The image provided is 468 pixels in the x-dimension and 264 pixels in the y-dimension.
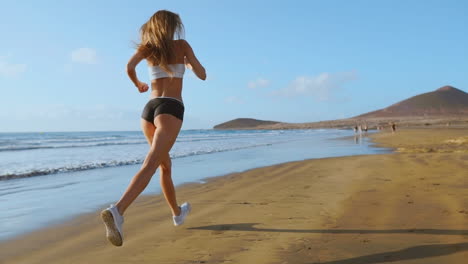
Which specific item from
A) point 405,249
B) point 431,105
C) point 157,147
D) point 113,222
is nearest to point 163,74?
point 157,147

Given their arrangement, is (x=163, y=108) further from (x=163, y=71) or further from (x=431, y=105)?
(x=431, y=105)

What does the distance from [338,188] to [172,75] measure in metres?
3.54

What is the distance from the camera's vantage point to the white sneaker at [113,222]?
258 cm

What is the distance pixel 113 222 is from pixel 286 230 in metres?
1.57

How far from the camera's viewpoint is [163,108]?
2936mm

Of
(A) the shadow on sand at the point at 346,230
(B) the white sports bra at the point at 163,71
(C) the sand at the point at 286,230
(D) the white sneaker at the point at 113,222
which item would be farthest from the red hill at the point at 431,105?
(D) the white sneaker at the point at 113,222

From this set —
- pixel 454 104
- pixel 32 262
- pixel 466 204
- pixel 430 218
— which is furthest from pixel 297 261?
pixel 454 104

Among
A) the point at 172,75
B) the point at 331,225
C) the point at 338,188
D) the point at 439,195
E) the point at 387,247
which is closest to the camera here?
the point at 387,247

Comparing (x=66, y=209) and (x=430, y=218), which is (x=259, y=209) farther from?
(x=66, y=209)

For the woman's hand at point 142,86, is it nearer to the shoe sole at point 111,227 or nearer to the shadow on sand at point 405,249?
the shoe sole at point 111,227

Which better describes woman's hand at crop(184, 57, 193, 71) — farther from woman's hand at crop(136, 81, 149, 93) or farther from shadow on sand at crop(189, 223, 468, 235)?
shadow on sand at crop(189, 223, 468, 235)

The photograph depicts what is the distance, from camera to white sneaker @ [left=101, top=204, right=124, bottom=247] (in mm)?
2584

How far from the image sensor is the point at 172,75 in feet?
9.91

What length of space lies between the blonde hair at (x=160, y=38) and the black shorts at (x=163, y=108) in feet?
0.77
